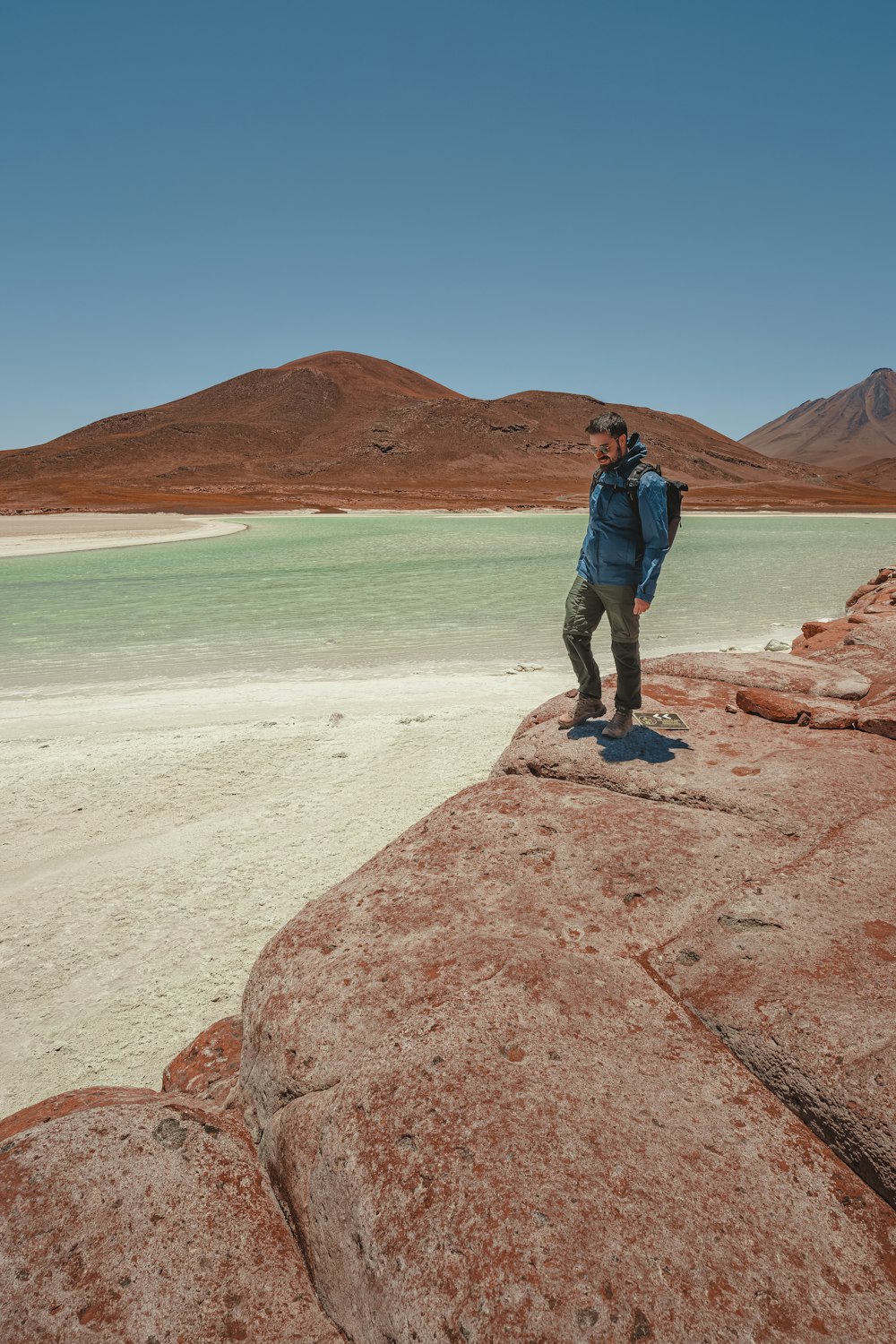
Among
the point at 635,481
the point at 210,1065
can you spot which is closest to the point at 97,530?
the point at 635,481

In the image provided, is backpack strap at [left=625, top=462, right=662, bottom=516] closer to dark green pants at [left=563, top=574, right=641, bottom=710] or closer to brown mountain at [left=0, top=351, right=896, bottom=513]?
dark green pants at [left=563, top=574, right=641, bottom=710]

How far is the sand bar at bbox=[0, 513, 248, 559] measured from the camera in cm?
2992

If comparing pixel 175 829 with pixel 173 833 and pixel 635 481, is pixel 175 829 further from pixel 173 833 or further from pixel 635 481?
pixel 635 481

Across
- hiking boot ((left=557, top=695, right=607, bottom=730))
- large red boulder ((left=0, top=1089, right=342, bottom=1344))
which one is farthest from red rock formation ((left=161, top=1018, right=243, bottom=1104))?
hiking boot ((left=557, top=695, right=607, bottom=730))

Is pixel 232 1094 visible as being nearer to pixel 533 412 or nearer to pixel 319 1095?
pixel 319 1095

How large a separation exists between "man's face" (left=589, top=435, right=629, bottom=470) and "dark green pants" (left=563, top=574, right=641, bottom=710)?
1.94 ft

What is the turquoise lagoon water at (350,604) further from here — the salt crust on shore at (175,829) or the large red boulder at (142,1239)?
the large red boulder at (142,1239)

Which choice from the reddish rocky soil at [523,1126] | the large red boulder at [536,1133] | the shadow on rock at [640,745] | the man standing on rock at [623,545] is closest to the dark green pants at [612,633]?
the man standing on rock at [623,545]

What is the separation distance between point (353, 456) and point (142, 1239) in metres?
106

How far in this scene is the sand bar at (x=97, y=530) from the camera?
2992cm

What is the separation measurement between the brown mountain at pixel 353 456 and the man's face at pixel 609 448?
52353 mm

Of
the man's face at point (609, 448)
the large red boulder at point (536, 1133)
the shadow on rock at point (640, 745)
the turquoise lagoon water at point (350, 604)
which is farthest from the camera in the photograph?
the turquoise lagoon water at point (350, 604)

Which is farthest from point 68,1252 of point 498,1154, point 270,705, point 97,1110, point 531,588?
point 531,588

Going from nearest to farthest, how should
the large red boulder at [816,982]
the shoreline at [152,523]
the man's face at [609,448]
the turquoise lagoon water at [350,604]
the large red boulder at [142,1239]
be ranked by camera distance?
1. the large red boulder at [142,1239]
2. the large red boulder at [816,982]
3. the man's face at [609,448]
4. the turquoise lagoon water at [350,604]
5. the shoreline at [152,523]
